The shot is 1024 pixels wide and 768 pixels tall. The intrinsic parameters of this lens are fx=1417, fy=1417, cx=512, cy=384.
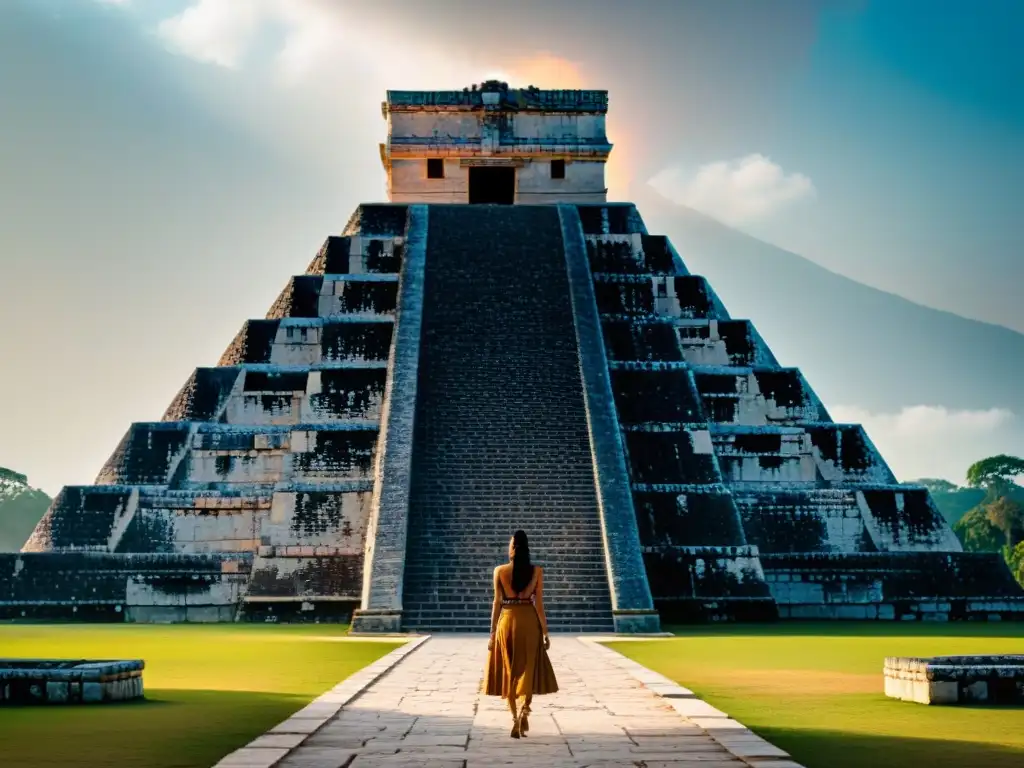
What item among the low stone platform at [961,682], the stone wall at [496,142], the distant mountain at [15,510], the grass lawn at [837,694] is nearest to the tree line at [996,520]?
the stone wall at [496,142]

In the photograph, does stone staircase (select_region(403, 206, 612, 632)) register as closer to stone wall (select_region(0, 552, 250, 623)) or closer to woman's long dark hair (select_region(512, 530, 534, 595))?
stone wall (select_region(0, 552, 250, 623))

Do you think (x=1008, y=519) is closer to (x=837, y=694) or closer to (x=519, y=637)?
(x=837, y=694)

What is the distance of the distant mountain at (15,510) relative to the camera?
65188 millimetres

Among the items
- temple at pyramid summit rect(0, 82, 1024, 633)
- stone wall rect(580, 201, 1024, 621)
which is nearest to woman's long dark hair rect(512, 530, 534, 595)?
temple at pyramid summit rect(0, 82, 1024, 633)

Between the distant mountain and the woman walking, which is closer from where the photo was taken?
the woman walking

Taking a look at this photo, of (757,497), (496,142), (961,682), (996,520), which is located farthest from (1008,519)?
(961,682)

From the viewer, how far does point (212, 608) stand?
56.8ft

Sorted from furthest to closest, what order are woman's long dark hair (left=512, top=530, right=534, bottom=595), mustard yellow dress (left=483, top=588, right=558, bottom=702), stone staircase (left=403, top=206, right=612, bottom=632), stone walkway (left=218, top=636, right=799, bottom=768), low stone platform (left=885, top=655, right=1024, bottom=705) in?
stone staircase (left=403, top=206, right=612, bottom=632) → low stone platform (left=885, top=655, right=1024, bottom=705) → woman's long dark hair (left=512, top=530, right=534, bottom=595) → mustard yellow dress (left=483, top=588, right=558, bottom=702) → stone walkway (left=218, top=636, right=799, bottom=768)

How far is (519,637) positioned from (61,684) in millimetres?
2809

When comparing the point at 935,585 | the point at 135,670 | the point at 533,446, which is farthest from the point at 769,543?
the point at 135,670

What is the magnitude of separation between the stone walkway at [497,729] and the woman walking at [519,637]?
8.6 inches

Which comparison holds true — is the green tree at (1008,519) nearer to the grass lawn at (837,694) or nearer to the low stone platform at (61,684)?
the grass lawn at (837,694)

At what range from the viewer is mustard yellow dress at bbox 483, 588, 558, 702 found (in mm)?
6926

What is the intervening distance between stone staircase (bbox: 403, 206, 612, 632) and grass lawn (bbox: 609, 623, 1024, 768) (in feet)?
5.73
